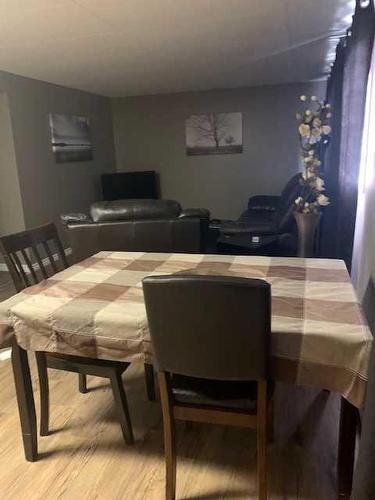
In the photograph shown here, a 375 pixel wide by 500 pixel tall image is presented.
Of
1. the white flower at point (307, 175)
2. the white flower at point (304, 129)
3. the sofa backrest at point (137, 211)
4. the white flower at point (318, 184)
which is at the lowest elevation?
the sofa backrest at point (137, 211)

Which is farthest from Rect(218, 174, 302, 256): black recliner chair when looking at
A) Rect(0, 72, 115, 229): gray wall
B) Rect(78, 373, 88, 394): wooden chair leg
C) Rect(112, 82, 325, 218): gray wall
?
Rect(112, 82, 325, 218): gray wall

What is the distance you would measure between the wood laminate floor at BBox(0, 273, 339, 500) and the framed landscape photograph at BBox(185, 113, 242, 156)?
16.0ft

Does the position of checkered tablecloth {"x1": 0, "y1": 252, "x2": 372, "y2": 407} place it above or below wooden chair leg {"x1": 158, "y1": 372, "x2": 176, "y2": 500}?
above

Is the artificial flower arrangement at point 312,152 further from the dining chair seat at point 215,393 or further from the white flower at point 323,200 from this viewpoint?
the dining chair seat at point 215,393

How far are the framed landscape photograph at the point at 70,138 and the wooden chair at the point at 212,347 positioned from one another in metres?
4.46

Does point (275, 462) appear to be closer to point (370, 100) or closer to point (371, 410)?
point (371, 410)

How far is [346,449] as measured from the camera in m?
1.47

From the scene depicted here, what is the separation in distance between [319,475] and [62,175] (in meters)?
4.77

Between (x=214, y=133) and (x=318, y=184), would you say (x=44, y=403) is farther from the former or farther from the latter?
(x=214, y=133)

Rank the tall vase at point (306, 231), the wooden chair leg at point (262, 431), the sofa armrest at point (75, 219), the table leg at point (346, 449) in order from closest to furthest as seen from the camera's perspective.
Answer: the wooden chair leg at point (262, 431) → the table leg at point (346, 449) → the tall vase at point (306, 231) → the sofa armrest at point (75, 219)

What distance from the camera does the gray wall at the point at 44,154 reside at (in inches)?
178

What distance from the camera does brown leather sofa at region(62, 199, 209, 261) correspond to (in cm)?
327

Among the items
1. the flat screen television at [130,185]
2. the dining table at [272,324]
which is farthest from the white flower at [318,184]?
the flat screen television at [130,185]

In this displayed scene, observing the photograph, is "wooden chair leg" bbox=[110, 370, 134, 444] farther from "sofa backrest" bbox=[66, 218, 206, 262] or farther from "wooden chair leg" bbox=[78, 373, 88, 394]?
"sofa backrest" bbox=[66, 218, 206, 262]
